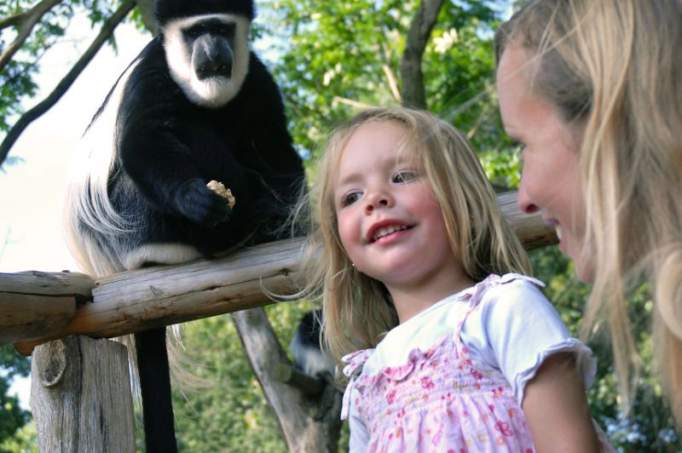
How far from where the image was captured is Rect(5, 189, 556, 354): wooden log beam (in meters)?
2.52

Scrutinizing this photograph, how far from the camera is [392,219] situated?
1.68 meters

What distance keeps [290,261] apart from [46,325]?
594mm

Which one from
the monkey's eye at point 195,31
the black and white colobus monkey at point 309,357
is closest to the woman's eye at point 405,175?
the monkey's eye at point 195,31

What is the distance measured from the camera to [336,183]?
69.9 inches

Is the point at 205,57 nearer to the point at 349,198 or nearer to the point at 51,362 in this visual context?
the point at 51,362

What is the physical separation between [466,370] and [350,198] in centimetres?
36

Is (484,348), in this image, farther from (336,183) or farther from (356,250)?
(336,183)

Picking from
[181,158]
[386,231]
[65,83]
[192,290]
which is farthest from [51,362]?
[65,83]

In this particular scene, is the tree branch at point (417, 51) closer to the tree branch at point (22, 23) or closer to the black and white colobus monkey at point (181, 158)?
the black and white colobus monkey at point (181, 158)

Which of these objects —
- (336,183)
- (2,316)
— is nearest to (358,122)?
(336,183)

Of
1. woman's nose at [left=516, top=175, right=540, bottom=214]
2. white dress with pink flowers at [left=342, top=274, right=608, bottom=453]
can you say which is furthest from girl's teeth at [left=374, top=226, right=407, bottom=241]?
woman's nose at [left=516, top=175, right=540, bottom=214]

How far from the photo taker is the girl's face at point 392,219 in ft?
5.48

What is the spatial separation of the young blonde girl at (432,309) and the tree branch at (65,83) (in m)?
2.10

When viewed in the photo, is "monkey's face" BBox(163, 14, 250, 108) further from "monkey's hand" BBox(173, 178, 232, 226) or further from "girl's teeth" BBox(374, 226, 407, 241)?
"girl's teeth" BBox(374, 226, 407, 241)
